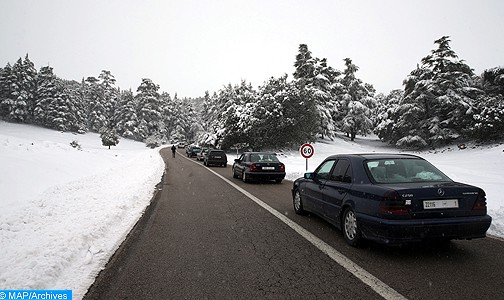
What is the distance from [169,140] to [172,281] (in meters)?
101

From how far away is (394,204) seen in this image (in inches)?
162

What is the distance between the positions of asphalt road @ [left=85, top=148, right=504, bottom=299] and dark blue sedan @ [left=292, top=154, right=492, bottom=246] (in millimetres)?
383

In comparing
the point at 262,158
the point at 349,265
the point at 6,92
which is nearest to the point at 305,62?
the point at 262,158

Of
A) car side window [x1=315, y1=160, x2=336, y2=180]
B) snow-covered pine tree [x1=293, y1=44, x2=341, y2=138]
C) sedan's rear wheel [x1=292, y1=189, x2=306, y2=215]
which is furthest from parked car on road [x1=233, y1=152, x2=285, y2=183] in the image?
snow-covered pine tree [x1=293, y1=44, x2=341, y2=138]

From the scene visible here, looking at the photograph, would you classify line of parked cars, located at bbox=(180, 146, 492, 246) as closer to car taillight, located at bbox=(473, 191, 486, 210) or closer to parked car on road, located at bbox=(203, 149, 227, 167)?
car taillight, located at bbox=(473, 191, 486, 210)

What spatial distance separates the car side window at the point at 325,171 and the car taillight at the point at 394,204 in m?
1.92

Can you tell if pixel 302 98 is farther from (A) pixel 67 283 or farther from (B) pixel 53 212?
(A) pixel 67 283

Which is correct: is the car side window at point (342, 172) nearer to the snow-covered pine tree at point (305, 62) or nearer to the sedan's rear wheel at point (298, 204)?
the sedan's rear wheel at point (298, 204)

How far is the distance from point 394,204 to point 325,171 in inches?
87.7

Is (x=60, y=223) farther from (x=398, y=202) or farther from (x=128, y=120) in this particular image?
(x=128, y=120)

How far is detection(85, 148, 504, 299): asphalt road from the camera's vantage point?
3309 millimetres

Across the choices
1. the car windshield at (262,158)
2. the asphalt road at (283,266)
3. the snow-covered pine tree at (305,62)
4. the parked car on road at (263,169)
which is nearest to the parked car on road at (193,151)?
the snow-covered pine tree at (305,62)

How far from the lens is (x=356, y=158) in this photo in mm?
5398

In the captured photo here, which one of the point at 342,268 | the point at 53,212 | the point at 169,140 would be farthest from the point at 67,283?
the point at 169,140
